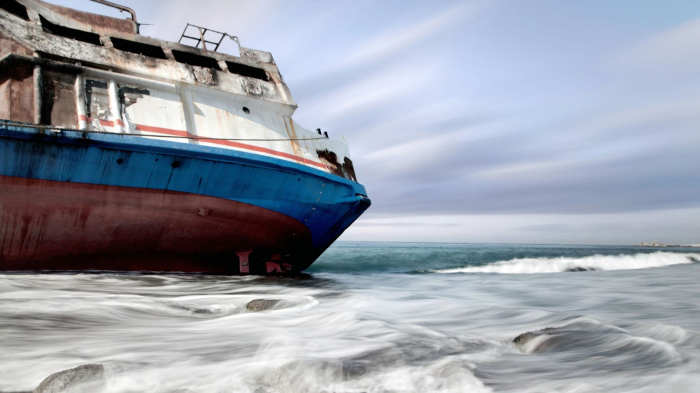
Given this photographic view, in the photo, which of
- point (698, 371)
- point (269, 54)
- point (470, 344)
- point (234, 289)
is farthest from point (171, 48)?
point (698, 371)

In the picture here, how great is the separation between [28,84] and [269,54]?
548 cm

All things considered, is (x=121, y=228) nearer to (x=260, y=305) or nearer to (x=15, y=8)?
(x=260, y=305)

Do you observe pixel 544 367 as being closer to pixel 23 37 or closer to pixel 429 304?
pixel 429 304

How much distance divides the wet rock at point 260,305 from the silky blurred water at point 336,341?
10 cm

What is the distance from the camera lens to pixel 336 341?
12.5 feet

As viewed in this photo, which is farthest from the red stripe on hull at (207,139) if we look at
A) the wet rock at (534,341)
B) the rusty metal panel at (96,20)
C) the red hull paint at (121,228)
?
the wet rock at (534,341)

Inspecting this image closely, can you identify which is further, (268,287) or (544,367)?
(268,287)

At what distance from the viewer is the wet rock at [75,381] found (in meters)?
2.23

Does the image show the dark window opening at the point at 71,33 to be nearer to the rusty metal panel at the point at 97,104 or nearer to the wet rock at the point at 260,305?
the rusty metal panel at the point at 97,104

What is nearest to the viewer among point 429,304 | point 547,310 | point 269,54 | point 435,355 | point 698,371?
point 698,371

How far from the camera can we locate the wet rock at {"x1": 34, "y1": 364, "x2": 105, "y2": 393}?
2.23 metres

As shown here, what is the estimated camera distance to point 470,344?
3.70 metres

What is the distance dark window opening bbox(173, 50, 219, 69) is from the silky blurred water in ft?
17.5

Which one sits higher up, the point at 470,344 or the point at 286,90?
the point at 286,90
